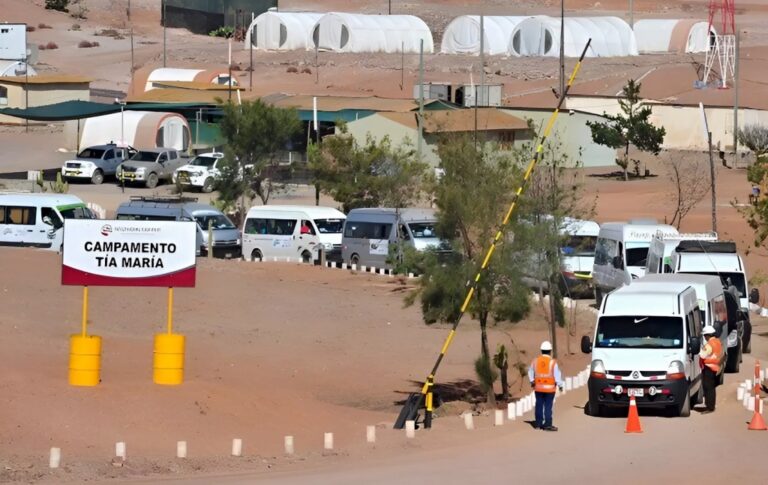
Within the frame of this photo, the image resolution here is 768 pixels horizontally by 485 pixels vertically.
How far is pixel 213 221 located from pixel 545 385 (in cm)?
2457

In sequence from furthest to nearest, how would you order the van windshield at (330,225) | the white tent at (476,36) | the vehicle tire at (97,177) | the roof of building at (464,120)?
1. the white tent at (476,36)
2. the roof of building at (464,120)
3. the vehicle tire at (97,177)
4. the van windshield at (330,225)

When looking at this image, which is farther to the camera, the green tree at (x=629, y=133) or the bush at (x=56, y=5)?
the bush at (x=56, y=5)

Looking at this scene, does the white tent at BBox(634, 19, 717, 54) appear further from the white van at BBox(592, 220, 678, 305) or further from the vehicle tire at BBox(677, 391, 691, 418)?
the vehicle tire at BBox(677, 391, 691, 418)

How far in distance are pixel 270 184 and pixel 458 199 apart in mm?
27471

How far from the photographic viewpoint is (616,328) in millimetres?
21625

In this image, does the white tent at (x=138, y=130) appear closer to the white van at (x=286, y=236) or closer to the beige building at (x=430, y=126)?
the beige building at (x=430, y=126)

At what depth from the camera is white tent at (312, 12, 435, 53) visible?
334ft

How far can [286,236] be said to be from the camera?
136ft

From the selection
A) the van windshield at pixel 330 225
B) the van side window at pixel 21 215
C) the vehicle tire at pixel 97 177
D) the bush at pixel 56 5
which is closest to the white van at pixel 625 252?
the van windshield at pixel 330 225

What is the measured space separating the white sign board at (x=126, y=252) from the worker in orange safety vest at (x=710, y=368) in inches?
315

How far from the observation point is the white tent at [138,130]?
66375 millimetres

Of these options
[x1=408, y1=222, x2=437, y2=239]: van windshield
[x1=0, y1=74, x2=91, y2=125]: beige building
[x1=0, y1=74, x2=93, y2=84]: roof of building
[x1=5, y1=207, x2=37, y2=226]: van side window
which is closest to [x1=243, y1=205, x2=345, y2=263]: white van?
[x1=408, y1=222, x2=437, y2=239]: van windshield

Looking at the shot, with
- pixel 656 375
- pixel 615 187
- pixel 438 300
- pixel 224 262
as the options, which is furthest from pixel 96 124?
pixel 656 375

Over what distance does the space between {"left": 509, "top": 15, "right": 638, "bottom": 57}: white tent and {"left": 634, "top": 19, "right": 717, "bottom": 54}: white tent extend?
2.12 metres
